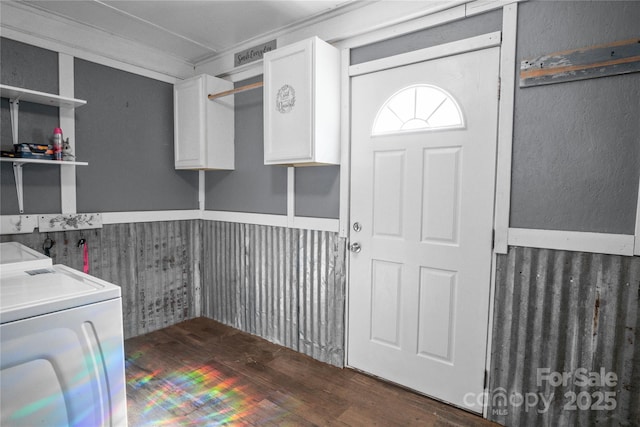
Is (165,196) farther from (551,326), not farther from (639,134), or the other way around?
(639,134)

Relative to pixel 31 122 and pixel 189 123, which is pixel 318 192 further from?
pixel 31 122

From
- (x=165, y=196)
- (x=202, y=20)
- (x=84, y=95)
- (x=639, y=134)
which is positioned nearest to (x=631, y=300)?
(x=639, y=134)

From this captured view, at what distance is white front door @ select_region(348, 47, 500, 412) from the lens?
6.93 feet

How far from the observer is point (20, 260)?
1.82 meters

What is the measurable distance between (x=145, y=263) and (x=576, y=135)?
11.5 feet

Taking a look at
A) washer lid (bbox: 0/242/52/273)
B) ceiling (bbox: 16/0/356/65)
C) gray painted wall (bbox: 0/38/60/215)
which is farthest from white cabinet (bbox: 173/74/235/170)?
washer lid (bbox: 0/242/52/273)

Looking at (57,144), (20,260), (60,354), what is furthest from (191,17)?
(60,354)

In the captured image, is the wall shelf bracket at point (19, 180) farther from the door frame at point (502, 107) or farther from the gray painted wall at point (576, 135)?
the gray painted wall at point (576, 135)

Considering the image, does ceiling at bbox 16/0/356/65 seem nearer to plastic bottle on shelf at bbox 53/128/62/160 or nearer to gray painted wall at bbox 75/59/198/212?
gray painted wall at bbox 75/59/198/212

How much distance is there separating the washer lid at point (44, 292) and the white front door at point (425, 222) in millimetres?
1690

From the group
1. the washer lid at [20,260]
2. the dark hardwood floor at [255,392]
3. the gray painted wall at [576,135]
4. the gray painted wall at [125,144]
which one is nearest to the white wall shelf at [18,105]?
the gray painted wall at [125,144]

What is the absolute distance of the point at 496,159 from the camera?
6.71 ft

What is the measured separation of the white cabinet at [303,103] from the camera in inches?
96.1

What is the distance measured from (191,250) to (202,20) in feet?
7.22
